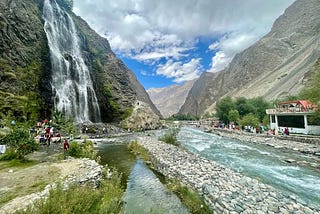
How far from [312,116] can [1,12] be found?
2146 inches

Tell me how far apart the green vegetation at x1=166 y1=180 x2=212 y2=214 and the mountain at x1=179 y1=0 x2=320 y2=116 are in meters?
88.6

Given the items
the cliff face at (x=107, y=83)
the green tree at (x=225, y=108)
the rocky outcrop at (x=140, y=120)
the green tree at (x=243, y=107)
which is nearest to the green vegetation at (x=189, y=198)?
the rocky outcrop at (x=140, y=120)

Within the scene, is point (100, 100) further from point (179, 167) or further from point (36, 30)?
point (179, 167)

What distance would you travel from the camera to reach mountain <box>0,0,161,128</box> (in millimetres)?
35000

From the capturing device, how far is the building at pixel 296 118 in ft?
93.0

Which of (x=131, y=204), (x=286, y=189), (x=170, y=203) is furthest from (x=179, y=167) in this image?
(x=286, y=189)

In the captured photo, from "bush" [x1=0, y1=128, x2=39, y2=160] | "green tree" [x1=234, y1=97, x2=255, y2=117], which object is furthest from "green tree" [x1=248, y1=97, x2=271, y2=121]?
"bush" [x1=0, y1=128, x2=39, y2=160]

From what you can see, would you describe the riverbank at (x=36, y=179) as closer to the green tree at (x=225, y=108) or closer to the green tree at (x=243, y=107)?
the green tree at (x=243, y=107)

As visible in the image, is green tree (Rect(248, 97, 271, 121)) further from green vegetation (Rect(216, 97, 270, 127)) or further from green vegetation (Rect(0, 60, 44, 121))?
green vegetation (Rect(0, 60, 44, 121))

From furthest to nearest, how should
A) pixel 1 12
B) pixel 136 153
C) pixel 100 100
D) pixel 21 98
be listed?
pixel 100 100 → pixel 1 12 → pixel 21 98 → pixel 136 153

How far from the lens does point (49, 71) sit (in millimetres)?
42656

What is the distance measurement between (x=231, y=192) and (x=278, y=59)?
475 feet

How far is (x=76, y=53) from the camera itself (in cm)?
5481

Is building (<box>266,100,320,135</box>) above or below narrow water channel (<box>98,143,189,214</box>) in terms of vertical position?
above
